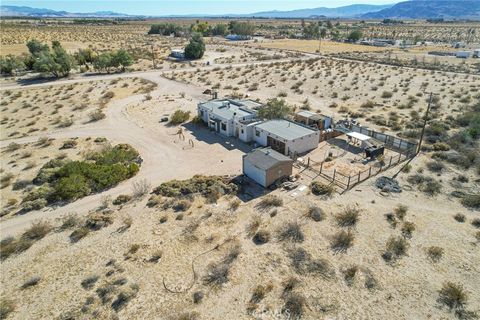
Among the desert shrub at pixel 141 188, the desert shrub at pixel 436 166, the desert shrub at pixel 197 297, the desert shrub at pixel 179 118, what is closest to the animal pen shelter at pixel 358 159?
the desert shrub at pixel 436 166

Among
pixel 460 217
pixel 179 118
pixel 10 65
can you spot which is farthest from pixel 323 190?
pixel 10 65

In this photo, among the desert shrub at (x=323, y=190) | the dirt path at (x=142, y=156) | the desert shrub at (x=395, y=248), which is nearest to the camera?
the desert shrub at (x=395, y=248)

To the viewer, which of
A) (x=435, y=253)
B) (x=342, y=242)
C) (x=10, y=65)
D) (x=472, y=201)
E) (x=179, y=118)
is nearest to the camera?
(x=435, y=253)

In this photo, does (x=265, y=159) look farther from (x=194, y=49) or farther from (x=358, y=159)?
(x=194, y=49)

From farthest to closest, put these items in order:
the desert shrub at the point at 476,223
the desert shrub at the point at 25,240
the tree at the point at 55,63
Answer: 1. the tree at the point at 55,63
2. the desert shrub at the point at 476,223
3. the desert shrub at the point at 25,240

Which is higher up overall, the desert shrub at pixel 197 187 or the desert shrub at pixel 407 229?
the desert shrub at pixel 407 229

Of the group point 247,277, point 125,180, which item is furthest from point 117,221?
point 247,277

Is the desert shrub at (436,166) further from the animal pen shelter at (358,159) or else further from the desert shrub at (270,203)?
the desert shrub at (270,203)

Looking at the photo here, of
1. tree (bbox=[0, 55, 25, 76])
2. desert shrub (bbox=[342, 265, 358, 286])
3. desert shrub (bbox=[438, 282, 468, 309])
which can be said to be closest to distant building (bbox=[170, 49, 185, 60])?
tree (bbox=[0, 55, 25, 76])

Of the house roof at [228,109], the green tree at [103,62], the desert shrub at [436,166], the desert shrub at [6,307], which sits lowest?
the desert shrub at [6,307]
